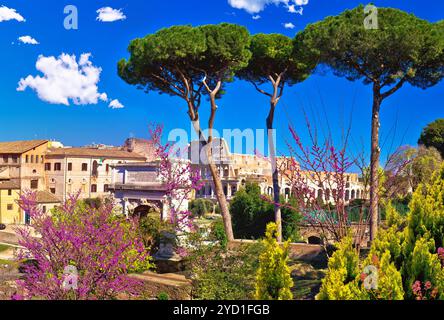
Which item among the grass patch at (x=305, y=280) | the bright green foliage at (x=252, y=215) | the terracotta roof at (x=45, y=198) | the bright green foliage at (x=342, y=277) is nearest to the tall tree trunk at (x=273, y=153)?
the grass patch at (x=305, y=280)

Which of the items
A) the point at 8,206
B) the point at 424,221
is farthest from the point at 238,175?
the point at 424,221

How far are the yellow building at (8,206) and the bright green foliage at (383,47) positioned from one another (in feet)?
105

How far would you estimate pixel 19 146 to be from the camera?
45.4 m

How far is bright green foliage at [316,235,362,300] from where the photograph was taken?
19.4 ft

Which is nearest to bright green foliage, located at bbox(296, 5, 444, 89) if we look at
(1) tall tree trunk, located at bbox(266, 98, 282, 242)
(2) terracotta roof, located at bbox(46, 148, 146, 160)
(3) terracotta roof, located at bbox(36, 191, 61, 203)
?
(1) tall tree trunk, located at bbox(266, 98, 282, 242)

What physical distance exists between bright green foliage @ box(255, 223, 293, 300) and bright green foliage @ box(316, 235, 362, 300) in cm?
47

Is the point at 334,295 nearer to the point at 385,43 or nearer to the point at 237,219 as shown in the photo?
the point at 385,43

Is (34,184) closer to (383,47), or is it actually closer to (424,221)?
(383,47)

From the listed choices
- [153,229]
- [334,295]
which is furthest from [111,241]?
[334,295]

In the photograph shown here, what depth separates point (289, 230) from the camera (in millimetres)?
25875

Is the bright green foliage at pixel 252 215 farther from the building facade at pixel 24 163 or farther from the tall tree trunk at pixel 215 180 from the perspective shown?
the building facade at pixel 24 163

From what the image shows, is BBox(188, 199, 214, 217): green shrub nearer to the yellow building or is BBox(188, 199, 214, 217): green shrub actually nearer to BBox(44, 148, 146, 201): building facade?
BBox(44, 148, 146, 201): building facade

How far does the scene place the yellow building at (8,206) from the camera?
39.5 metres

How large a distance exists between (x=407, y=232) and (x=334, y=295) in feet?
10.7
